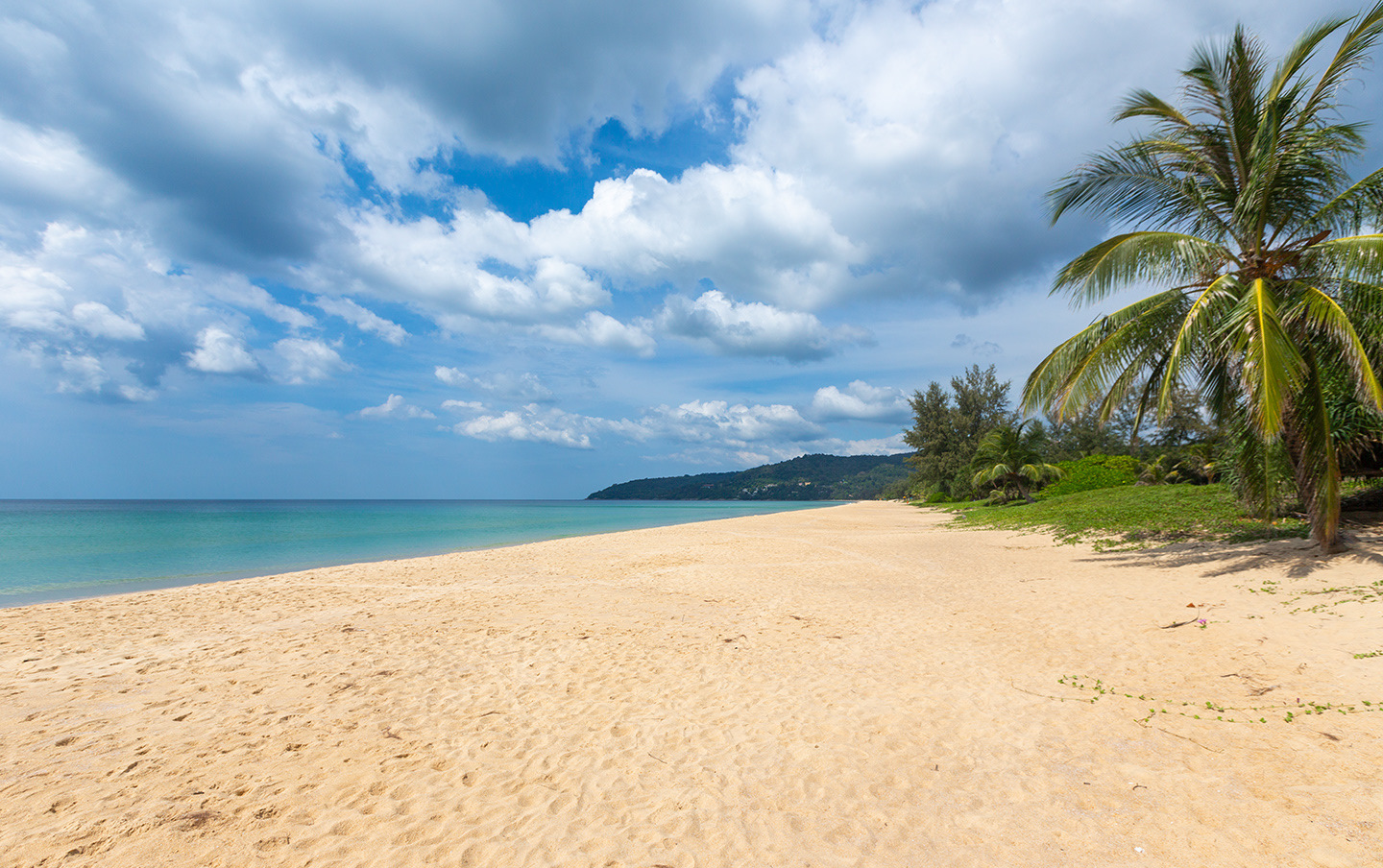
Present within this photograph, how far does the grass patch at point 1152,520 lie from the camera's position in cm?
1168

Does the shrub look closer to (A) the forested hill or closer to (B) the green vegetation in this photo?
(B) the green vegetation

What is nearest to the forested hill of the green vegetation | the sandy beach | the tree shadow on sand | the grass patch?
the green vegetation

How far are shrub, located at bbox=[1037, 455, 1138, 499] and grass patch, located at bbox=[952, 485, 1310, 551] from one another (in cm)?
811

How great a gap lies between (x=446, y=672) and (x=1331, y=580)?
11.2 meters

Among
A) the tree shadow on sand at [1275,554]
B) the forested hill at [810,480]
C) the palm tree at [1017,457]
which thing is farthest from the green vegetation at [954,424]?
the forested hill at [810,480]

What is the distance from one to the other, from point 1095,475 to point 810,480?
13592 centimetres

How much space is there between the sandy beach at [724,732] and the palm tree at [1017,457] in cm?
2307

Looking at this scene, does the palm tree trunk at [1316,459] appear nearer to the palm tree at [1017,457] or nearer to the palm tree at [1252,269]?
the palm tree at [1252,269]

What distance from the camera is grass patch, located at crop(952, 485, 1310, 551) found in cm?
1168

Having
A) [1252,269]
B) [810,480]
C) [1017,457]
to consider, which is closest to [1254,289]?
[1252,269]

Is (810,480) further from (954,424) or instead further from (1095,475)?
(1095,475)

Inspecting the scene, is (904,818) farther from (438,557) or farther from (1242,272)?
(438,557)

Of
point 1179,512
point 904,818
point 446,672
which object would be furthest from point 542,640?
point 1179,512

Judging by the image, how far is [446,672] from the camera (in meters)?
6.07
